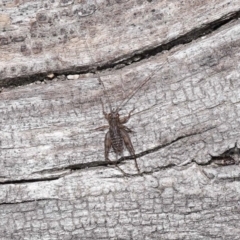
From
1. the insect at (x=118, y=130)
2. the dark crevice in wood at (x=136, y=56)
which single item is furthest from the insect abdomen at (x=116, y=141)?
the dark crevice in wood at (x=136, y=56)

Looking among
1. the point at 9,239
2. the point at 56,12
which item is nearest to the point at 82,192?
the point at 9,239

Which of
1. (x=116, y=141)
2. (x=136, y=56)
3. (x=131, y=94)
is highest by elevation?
(x=136, y=56)

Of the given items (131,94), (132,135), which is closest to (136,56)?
(131,94)

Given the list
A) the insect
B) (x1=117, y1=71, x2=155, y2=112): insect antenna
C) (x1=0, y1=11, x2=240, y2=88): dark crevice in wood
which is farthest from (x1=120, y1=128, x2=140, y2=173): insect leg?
(x1=0, y1=11, x2=240, y2=88): dark crevice in wood

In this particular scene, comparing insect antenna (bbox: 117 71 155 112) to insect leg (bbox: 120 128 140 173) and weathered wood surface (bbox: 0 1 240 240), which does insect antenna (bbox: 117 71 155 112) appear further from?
insect leg (bbox: 120 128 140 173)

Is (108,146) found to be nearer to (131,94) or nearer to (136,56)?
(131,94)

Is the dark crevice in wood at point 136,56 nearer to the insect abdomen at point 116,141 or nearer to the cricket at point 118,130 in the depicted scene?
the cricket at point 118,130

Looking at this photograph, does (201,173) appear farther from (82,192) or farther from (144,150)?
(82,192)
